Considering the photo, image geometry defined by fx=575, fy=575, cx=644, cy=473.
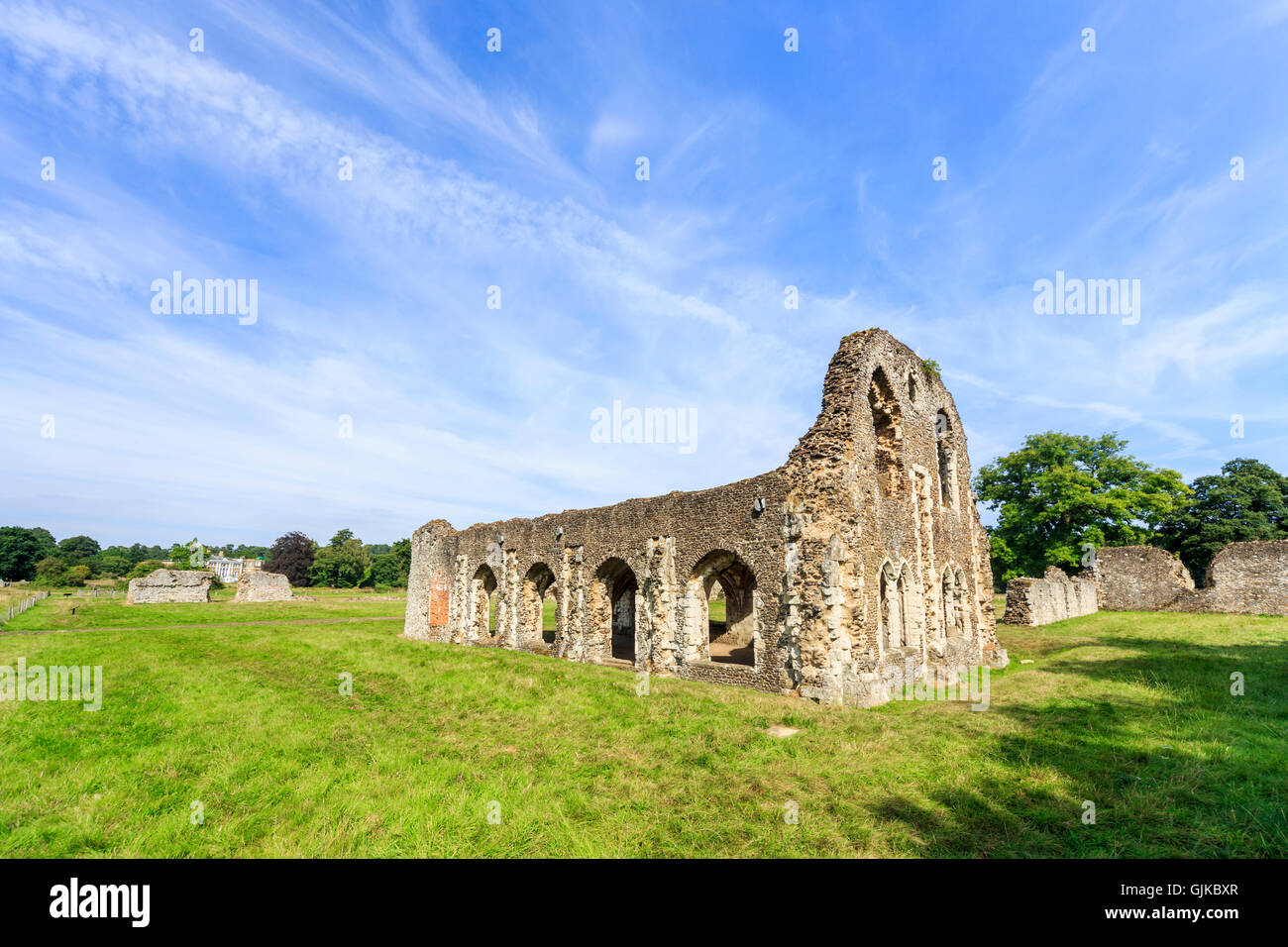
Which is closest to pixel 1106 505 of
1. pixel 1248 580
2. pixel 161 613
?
pixel 1248 580

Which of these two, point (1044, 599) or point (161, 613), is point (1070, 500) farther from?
point (161, 613)

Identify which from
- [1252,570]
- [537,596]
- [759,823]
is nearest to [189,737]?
[759,823]

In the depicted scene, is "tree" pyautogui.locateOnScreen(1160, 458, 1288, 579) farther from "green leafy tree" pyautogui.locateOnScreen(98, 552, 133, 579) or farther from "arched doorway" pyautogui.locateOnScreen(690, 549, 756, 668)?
"green leafy tree" pyautogui.locateOnScreen(98, 552, 133, 579)

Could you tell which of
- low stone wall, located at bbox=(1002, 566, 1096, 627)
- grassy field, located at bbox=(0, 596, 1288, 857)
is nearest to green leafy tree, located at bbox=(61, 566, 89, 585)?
grassy field, located at bbox=(0, 596, 1288, 857)

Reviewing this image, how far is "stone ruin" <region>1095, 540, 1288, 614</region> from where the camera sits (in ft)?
85.4

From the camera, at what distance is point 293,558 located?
72.9 meters

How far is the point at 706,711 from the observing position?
36.4ft

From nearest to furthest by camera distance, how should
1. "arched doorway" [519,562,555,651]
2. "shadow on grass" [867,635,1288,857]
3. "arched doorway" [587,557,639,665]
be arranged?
"shadow on grass" [867,635,1288,857], "arched doorway" [587,557,639,665], "arched doorway" [519,562,555,651]

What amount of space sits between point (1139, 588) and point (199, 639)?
4439 centimetres

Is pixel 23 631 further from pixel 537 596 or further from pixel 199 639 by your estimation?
pixel 537 596

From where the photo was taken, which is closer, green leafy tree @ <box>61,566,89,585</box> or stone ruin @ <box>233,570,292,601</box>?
stone ruin @ <box>233,570,292,601</box>

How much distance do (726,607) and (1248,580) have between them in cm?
2405

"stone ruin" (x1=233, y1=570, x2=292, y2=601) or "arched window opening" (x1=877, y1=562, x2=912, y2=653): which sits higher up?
"arched window opening" (x1=877, y1=562, x2=912, y2=653)

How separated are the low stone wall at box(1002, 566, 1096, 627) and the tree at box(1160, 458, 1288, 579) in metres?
17.3
